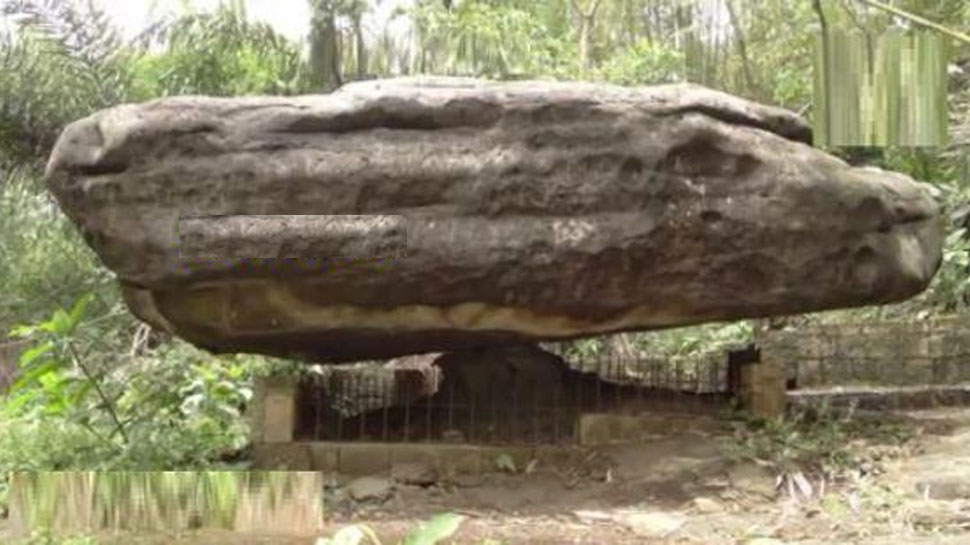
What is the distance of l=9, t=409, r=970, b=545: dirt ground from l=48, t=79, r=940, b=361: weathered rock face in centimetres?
100

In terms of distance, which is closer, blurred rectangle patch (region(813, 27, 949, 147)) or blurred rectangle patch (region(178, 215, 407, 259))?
blurred rectangle patch (region(813, 27, 949, 147))

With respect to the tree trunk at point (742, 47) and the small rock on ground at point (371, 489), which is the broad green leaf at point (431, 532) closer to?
the small rock on ground at point (371, 489)

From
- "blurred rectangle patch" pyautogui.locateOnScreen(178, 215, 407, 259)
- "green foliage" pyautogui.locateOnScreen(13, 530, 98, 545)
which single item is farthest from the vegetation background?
"green foliage" pyautogui.locateOnScreen(13, 530, 98, 545)

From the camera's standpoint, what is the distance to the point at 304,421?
816 centimetres

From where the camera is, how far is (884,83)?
3109 mm

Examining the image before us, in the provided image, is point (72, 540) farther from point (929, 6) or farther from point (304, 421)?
point (929, 6)

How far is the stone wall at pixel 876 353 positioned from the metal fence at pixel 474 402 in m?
2.90

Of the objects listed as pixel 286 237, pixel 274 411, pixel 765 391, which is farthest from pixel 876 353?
pixel 286 237

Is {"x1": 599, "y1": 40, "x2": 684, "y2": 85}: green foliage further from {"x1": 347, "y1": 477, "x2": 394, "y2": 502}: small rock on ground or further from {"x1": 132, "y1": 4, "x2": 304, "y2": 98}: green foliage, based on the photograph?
{"x1": 347, "y1": 477, "x2": 394, "y2": 502}: small rock on ground

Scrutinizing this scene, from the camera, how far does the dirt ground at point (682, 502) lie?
20.1 ft

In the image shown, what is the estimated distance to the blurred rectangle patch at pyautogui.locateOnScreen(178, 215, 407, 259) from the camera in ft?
22.2

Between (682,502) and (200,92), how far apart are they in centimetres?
732

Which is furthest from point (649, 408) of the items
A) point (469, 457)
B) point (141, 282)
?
point (141, 282)

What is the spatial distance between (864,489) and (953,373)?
194 inches
